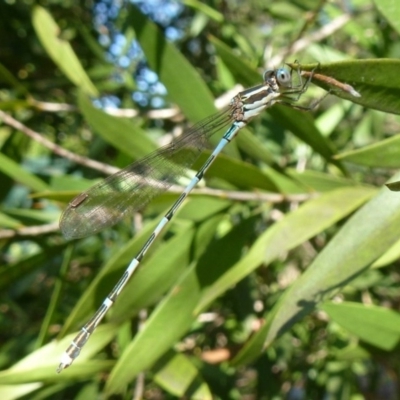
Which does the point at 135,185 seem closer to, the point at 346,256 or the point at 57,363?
the point at 57,363

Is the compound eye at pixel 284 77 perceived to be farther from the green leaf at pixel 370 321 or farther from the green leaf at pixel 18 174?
the green leaf at pixel 18 174

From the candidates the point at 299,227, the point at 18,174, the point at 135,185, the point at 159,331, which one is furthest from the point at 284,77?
the point at 18,174

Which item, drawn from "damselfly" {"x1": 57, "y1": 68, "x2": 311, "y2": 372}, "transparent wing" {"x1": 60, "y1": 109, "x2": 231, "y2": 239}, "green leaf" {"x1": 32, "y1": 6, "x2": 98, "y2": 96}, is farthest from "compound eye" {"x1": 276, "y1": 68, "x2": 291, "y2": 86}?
"green leaf" {"x1": 32, "y1": 6, "x2": 98, "y2": 96}

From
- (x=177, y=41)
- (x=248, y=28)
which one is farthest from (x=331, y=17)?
(x=177, y=41)

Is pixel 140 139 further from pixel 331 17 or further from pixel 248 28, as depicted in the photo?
pixel 248 28

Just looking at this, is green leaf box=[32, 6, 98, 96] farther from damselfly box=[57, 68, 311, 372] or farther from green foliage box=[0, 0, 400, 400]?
damselfly box=[57, 68, 311, 372]

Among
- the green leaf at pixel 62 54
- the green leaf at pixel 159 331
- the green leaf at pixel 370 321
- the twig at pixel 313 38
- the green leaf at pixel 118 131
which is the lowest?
the green leaf at pixel 370 321

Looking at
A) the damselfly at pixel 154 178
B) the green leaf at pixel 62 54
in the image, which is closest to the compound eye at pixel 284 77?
the damselfly at pixel 154 178
